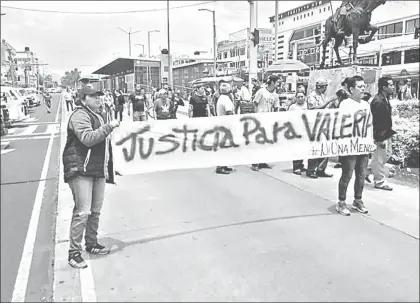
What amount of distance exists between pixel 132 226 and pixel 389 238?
267 cm

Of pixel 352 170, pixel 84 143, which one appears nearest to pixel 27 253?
pixel 84 143

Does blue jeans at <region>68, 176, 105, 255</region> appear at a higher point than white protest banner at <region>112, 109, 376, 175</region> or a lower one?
lower

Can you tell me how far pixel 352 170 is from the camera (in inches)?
197

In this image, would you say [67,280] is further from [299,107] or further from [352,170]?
[299,107]

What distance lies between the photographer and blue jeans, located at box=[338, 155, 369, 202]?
16.3 ft

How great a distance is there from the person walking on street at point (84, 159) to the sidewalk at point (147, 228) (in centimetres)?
33

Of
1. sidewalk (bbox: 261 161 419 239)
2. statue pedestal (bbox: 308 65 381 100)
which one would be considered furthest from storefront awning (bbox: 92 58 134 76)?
sidewalk (bbox: 261 161 419 239)

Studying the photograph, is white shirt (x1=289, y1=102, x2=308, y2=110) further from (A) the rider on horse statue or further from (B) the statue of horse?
(A) the rider on horse statue

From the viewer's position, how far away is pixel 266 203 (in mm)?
5551

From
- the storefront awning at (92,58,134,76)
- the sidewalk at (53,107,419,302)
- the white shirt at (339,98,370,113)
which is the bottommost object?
the sidewalk at (53,107,419,302)

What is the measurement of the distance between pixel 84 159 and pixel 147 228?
1413 mm

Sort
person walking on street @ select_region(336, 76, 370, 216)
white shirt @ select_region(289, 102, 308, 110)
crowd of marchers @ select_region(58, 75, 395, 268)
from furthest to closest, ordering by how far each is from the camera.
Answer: white shirt @ select_region(289, 102, 308, 110), person walking on street @ select_region(336, 76, 370, 216), crowd of marchers @ select_region(58, 75, 395, 268)

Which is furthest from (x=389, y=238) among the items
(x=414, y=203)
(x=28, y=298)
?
(x=28, y=298)

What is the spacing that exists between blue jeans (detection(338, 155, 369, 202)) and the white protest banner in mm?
93
